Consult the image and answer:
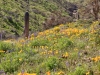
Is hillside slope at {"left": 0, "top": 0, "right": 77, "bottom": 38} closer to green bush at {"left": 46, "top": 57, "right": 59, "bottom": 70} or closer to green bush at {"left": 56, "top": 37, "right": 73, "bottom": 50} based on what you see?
green bush at {"left": 56, "top": 37, "right": 73, "bottom": 50}

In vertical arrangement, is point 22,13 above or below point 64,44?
above

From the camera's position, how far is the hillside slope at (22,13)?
6500cm

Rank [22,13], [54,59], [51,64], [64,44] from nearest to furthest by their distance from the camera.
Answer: [51,64] → [54,59] → [64,44] → [22,13]

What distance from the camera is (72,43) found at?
36.1 ft

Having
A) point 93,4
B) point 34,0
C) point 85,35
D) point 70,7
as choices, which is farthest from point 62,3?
point 85,35

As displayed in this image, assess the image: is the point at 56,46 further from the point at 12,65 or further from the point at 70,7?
the point at 70,7

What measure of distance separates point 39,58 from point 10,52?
78.9 inches

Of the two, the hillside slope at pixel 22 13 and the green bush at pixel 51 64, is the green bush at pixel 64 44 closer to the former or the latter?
the green bush at pixel 51 64

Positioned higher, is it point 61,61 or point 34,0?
point 34,0

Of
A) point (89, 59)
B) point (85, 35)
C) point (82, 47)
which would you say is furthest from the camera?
point (85, 35)

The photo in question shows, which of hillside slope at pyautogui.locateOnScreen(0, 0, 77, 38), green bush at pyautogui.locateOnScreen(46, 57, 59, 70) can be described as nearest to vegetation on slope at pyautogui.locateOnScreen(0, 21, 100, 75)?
green bush at pyautogui.locateOnScreen(46, 57, 59, 70)

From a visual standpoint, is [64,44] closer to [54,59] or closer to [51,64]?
[54,59]

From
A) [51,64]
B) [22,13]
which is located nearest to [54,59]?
[51,64]

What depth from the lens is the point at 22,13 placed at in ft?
285
